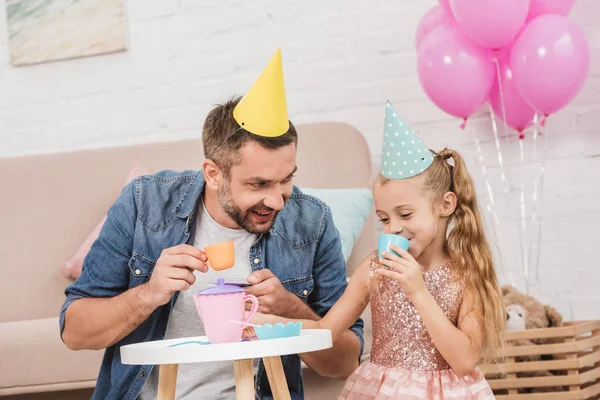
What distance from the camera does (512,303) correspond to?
266cm

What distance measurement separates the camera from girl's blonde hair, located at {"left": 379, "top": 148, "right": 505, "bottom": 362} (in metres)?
1.68

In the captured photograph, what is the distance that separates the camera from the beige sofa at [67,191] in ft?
8.86

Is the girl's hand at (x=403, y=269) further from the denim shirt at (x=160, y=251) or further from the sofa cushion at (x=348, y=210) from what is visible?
the sofa cushion at (x=348, y=210)

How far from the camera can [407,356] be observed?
68.7 inches

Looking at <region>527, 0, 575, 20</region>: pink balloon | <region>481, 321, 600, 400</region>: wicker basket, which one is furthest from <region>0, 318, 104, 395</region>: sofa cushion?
<region>527, 0, 575, 20</region>: pink balloon

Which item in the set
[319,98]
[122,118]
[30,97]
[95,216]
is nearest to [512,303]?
[319,98]

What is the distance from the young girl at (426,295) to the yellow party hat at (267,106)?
0.97 feet

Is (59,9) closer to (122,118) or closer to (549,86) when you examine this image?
(122,118)

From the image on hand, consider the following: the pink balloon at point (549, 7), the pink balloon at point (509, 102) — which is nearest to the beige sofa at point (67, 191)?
the pink balloon at point (509, 102)

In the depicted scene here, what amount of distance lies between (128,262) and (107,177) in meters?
1.13

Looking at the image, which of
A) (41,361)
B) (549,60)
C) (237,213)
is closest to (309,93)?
(549,60)

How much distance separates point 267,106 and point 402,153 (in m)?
0.35

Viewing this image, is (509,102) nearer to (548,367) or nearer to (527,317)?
(527,317)

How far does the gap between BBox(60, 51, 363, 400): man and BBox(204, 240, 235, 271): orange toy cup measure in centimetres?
8
